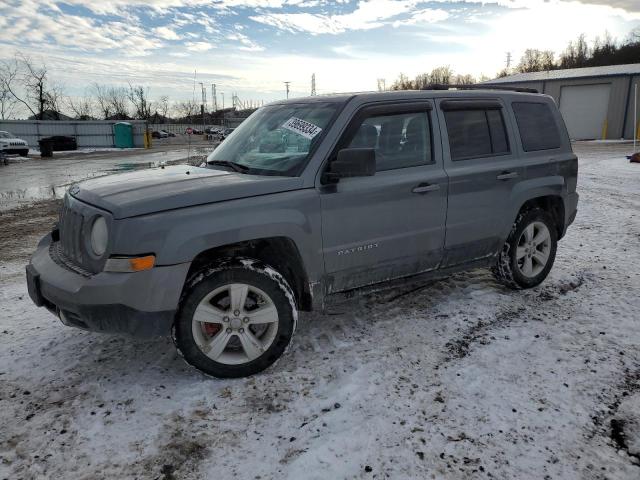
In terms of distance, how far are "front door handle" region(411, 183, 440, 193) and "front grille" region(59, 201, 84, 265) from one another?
2.38 m

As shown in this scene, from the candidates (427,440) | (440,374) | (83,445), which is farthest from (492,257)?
(83,445)

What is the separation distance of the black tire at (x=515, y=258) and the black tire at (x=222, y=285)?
2375 mm

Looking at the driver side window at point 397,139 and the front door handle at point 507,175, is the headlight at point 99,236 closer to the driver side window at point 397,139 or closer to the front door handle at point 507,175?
the driver side window at point 397,139

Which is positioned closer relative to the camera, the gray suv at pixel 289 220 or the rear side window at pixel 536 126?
the gray suv at pixel 289 220

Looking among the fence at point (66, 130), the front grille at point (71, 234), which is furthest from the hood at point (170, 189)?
the fence at point (66, 130)

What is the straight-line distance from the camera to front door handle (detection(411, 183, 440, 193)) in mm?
3734

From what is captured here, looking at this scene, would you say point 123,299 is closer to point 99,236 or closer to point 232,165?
point 99,236

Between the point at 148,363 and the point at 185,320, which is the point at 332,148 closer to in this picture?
the point at 185,320

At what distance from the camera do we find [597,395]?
117 inches

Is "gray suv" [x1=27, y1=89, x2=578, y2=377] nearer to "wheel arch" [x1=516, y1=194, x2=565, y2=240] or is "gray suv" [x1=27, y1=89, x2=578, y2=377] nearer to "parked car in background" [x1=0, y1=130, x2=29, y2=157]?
"wheel arch" [x1=516, y1=194, x2=565, y2=240]

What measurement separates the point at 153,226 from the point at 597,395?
2.89 m

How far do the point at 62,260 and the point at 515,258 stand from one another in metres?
3.86

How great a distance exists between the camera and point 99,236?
2930mm

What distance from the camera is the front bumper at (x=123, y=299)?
9.14 ft
